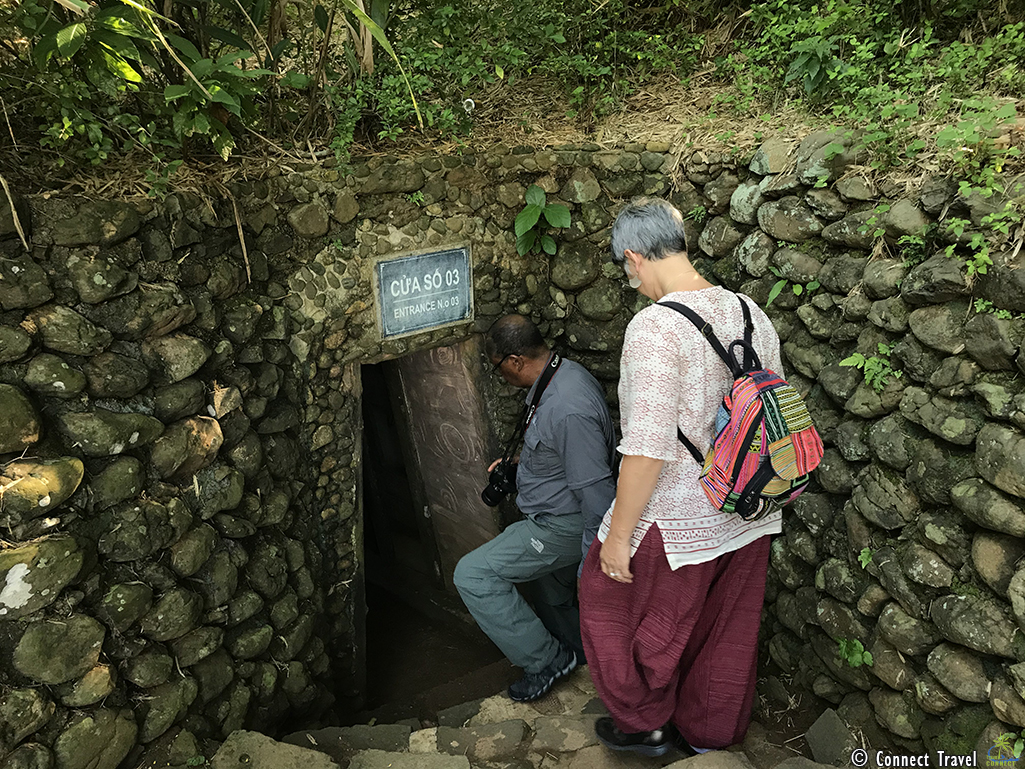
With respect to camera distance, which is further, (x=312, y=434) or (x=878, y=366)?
(x=312, y=434)

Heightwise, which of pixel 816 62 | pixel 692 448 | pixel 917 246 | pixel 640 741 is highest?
pixel 816 62

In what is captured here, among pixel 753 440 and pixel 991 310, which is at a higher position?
pixel 991 310

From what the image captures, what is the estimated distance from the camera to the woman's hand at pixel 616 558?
2.40 metres

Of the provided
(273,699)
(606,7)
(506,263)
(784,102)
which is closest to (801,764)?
(273,699)

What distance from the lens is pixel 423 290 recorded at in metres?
3.64

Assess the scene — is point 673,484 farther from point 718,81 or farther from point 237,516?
point 718,81

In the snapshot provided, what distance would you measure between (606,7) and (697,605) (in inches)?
129

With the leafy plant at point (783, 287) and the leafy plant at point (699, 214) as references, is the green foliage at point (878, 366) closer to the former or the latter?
the leafy plant at point (783, 287)

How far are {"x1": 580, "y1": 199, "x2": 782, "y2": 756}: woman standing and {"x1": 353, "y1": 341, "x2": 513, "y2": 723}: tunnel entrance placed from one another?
5.15 feet

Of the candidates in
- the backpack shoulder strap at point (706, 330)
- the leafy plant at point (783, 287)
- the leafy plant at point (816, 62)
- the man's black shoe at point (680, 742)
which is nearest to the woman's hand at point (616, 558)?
the backpack shoulder strap at point (706, 330)

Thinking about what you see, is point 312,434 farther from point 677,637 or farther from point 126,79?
point 677,637

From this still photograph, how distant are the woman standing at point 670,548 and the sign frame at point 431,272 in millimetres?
Answer: 1300

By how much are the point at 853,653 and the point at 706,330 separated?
4.92 ft

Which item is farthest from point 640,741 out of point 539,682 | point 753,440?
point 753,440
